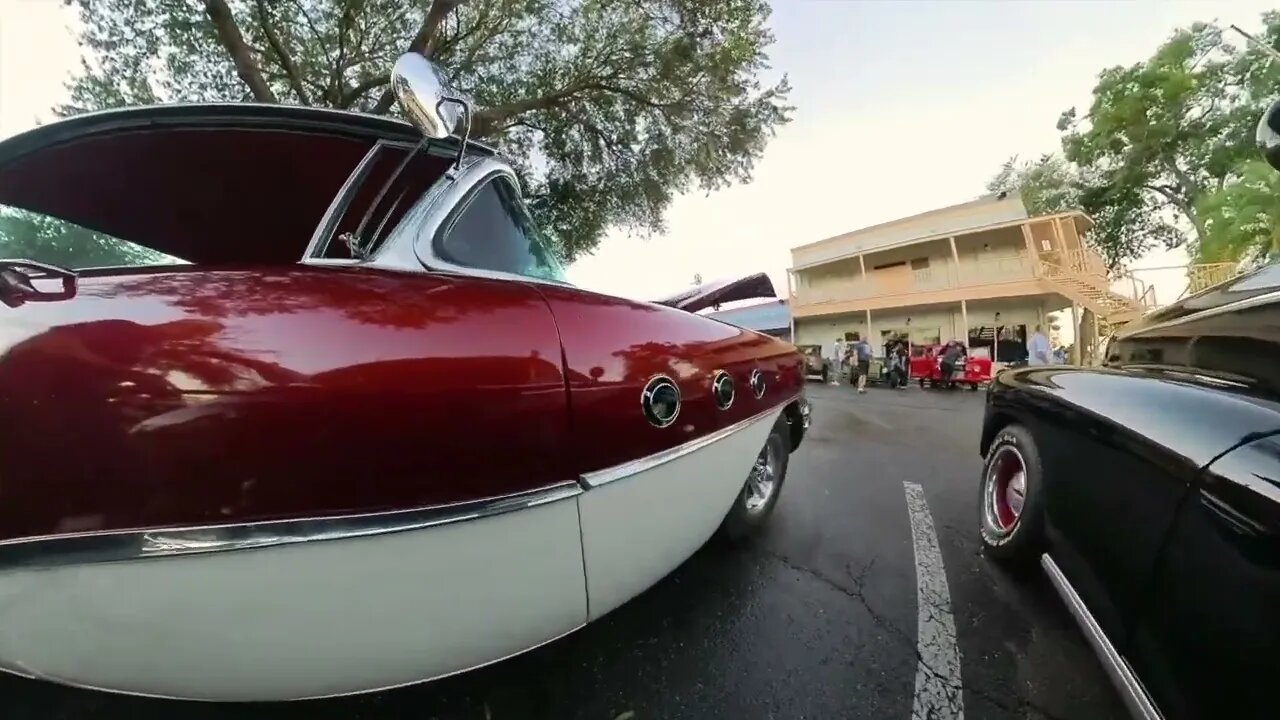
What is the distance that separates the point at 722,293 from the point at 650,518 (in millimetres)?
2032

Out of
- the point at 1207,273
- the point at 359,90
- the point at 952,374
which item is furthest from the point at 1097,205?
the point at 359,90

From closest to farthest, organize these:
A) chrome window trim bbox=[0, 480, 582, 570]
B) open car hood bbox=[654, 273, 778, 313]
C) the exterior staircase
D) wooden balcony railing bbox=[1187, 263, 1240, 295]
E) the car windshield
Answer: chrome window trim bbox=[0, 480, 582, 570]
the car windshield
open car hood bbox=[654, 273, 778, 313]
wooden balcony railing bbox=[1187, 263, 1240, 295]
the exterior staircase

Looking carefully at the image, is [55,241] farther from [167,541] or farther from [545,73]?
[545,73]

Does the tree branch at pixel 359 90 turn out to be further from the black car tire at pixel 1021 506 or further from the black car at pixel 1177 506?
the black car at pixel 1177 506

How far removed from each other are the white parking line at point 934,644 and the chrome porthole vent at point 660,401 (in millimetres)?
1009

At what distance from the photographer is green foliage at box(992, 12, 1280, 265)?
19.7 metres

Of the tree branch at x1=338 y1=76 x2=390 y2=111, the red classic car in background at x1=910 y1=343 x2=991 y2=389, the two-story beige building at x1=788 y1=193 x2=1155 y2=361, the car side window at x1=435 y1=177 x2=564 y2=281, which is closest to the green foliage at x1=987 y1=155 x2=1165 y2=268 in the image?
the two-story beige building at x1=788 y1=193 x2=1155 y2=361

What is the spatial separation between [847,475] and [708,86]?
9.22m

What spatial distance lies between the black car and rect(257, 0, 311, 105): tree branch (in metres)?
11.1

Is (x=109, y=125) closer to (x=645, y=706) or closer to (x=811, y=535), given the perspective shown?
(x=645, y=706)

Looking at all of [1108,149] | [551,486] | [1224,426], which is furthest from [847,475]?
[1108,149]

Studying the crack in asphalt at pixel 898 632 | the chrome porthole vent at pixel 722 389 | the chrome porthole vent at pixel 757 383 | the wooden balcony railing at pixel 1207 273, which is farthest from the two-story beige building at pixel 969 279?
the chrome porthole vent at pixel 722 389

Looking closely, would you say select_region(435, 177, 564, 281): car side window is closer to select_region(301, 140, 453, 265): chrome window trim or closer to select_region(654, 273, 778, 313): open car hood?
select_region(301, 140, 453, 265): chrome window trim

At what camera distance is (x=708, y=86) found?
10414 mm
